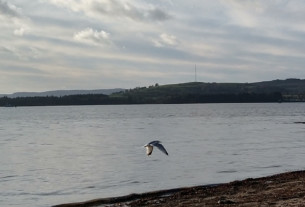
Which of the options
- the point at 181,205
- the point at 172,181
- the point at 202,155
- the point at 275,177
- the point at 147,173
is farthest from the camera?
the point at 202,155

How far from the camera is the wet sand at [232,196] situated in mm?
20781

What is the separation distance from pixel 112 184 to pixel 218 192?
9050 mm

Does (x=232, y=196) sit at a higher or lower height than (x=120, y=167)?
higher

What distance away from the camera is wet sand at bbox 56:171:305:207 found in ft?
68.2

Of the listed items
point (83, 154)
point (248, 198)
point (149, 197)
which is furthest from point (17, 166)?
point (248, 198)

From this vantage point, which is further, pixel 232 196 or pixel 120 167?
pixel 120 167

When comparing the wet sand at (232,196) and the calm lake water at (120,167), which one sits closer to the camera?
the wet sand at (232,196)

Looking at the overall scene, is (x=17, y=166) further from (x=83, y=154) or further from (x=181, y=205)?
(x=181, y=205)

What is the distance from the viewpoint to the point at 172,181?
107 feet

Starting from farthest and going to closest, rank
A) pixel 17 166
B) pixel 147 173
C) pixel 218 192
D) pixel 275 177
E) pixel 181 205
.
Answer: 1. pixel 17 166
2. pixel 147 173
3. pixel 275 177
4. pixel 218 192
5. pixel 181 205

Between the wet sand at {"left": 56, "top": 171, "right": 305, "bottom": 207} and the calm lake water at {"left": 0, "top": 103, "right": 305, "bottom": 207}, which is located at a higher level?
the wet sand at {"left": 56, "top": 171, "right": 305, "bottom": 207}

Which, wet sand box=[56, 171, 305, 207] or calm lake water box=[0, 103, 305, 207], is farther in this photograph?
calm lake water box=[0, 103, 305, 207]

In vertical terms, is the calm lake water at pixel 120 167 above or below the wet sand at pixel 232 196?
below

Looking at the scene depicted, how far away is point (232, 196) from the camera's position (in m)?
23.2
